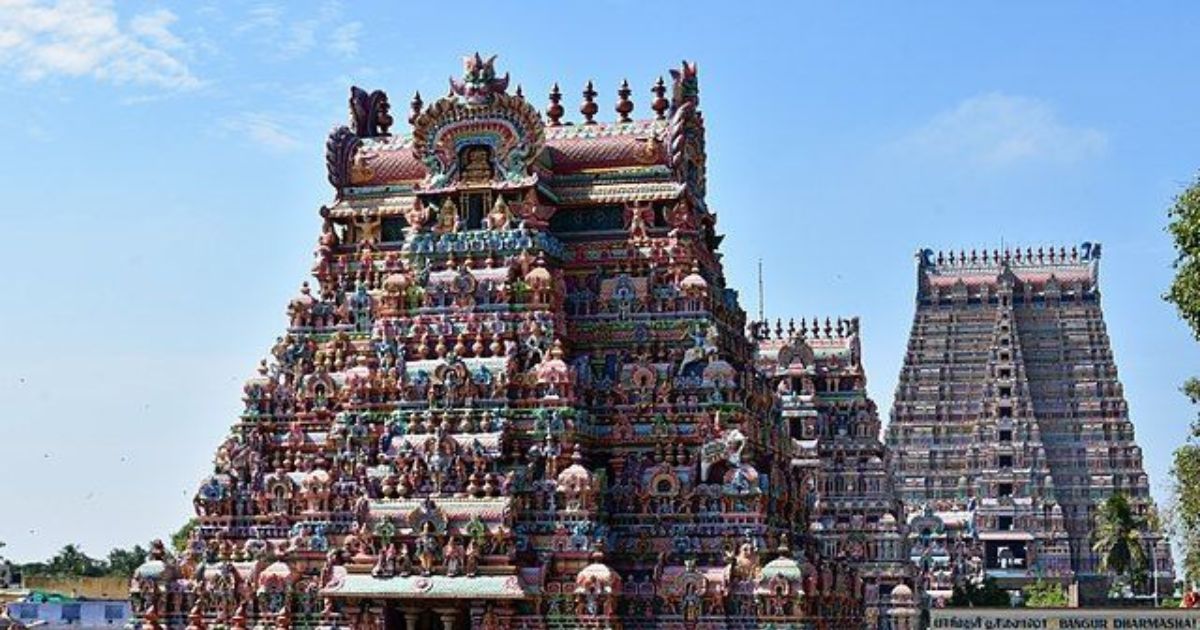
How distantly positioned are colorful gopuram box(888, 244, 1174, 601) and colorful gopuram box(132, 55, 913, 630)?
54478mm

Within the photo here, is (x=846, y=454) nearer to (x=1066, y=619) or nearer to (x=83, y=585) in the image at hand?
(x=1066, y=619)

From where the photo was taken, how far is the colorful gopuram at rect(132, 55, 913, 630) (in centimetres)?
4084

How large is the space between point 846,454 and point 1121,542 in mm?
24965

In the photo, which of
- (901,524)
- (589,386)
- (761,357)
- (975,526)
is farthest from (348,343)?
(975,526)

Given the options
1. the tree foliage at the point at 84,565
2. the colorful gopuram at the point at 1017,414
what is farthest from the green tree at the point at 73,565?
the colorful gopuram at the point at 1017,414

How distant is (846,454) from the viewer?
233 feet

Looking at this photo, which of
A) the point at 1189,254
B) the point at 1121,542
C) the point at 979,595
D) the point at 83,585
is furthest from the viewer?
the point at 83,585

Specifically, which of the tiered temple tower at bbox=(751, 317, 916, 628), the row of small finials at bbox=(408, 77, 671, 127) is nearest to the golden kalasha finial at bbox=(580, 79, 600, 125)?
the row of small finials at bbox=(408, 77, 671, 127)

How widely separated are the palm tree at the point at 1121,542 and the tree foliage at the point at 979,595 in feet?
19.7

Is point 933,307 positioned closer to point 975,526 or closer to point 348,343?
point 975,526

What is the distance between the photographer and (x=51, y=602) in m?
69.8

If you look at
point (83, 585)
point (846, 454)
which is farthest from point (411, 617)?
Result: point (83, 585)

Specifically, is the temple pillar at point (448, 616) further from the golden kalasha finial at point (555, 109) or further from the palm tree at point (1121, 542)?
the palm tree at point (1121, 542)

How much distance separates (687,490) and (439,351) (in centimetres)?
686
